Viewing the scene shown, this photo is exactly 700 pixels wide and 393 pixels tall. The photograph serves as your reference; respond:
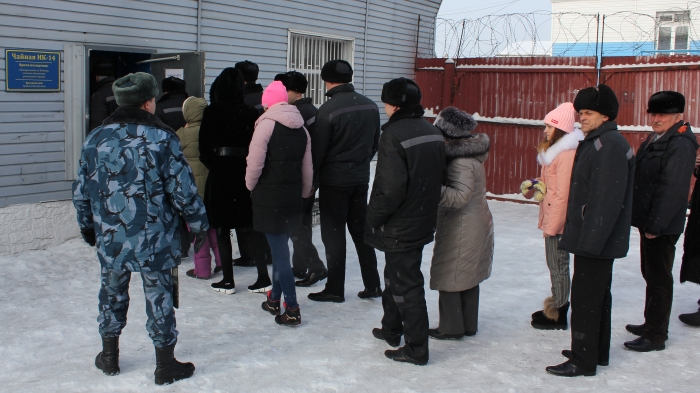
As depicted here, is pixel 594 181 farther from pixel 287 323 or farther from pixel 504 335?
pixel 287 323

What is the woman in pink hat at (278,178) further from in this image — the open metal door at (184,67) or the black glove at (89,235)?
the open metal door at (184,67)

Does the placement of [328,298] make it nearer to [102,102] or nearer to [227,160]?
[227,160]

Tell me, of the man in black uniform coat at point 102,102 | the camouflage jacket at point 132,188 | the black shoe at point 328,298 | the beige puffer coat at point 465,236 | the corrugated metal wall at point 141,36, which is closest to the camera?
the camouflage jacket at point 132,188

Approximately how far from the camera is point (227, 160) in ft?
18.7

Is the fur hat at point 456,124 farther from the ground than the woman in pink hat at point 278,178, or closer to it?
farther from the ground

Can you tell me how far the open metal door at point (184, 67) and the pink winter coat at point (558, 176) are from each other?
4.20 m

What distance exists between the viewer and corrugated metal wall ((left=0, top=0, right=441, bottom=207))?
6.92 m

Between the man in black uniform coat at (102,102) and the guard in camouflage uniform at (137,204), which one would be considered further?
the man in black uniform coat at (102,102)

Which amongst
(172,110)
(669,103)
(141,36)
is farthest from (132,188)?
(141,36)

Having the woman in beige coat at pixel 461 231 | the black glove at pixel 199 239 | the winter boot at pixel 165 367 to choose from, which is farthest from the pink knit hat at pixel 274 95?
the winter boot at pixel 165 367

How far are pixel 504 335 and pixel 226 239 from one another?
2454 mm

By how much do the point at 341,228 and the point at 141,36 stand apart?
4.08 metres

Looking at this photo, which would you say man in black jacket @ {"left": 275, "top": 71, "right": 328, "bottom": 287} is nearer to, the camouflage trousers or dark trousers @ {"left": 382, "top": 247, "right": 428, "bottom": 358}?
dark trousers @ {"left": 382, "top": 247, "right": 428, "bottom": 358}

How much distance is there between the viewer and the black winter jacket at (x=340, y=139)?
5508 mm
